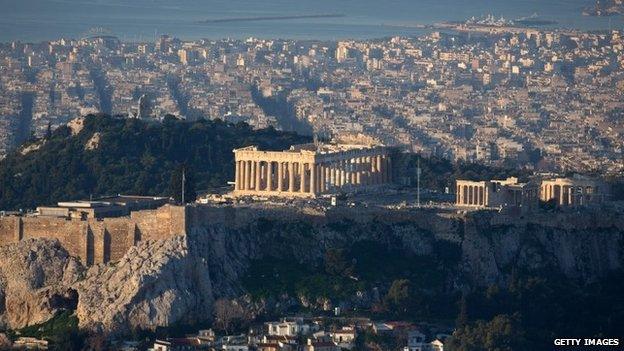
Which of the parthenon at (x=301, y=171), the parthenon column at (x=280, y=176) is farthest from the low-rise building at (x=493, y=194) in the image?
the parthenon column at (x=280, y=176)

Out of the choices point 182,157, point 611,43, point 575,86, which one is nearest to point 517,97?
point 575,86

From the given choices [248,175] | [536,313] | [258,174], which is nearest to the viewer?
[536,313]

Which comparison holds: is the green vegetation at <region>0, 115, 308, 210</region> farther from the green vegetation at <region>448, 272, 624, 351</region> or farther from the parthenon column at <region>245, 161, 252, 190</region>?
the green vegetation at <region>448, 272, 624, 351</region>

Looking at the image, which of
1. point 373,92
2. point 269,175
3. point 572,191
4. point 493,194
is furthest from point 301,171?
point 373,92

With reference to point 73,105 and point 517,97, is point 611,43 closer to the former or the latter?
point 517,97

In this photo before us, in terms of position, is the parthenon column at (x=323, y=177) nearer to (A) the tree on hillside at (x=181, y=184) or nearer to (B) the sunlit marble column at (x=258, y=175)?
(B) the sunlit marble column at (x=258, y=175)

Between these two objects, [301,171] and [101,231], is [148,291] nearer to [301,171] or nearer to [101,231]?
[101,231]

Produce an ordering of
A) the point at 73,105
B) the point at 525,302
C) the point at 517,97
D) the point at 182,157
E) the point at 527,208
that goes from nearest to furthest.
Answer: the point at 525,302, the point at 527,208, the point at 182,157, the point at 73,105, the point at 517,97
